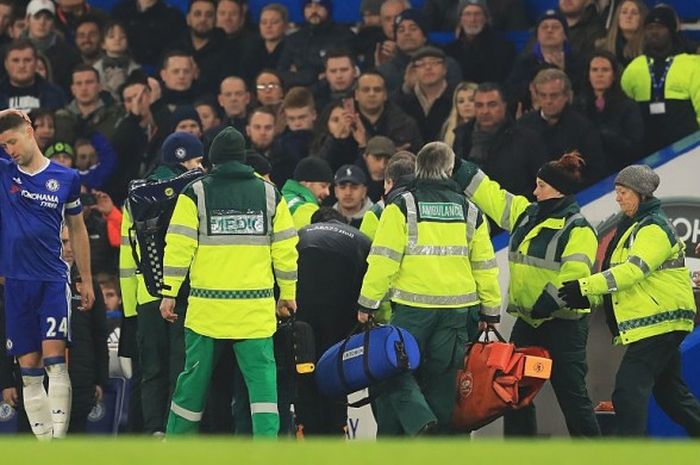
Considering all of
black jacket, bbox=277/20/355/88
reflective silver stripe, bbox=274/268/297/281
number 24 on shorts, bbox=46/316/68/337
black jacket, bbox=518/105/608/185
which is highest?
black jacket, bbox=277/20/355/88

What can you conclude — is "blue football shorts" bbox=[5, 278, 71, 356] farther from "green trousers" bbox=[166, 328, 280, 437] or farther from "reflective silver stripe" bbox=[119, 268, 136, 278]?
"green trousers" bbox=[166, 328, 280, 437]

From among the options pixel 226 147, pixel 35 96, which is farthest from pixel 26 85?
pixel 226 147

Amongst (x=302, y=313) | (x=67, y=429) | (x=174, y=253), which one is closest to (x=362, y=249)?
(x=302, y=313)

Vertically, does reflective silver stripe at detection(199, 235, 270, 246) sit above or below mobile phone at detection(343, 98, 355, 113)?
below

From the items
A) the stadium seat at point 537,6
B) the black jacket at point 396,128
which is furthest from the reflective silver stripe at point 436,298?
the stadium seat at point 537,6

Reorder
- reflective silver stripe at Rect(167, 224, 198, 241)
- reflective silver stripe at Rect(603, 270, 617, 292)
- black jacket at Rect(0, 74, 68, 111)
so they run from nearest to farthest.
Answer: reflective silver stripe at Rect(167, 224, 198, 241) → reflective silver stripe at Rect(603, 270, 617, 292) → black jacket at Rect(0, 74, 68, 111)

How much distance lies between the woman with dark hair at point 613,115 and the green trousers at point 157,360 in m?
4.61

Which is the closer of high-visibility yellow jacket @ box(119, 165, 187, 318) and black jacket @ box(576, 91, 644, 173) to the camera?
high-visibility yellow jacket @ box(119, 165, 187, 318)

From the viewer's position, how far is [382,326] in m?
12.3

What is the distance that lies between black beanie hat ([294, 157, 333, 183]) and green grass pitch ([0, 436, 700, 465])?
26.8 feet

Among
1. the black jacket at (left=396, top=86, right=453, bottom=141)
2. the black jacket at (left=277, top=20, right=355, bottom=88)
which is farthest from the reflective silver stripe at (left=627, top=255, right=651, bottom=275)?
the black jacket at (left=277, top=20, right=355, bottom=88)

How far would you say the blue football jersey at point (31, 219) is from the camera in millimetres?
12617

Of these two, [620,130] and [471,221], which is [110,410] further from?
[620,130]

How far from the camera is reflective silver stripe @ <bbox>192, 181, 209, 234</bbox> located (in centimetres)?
1187
